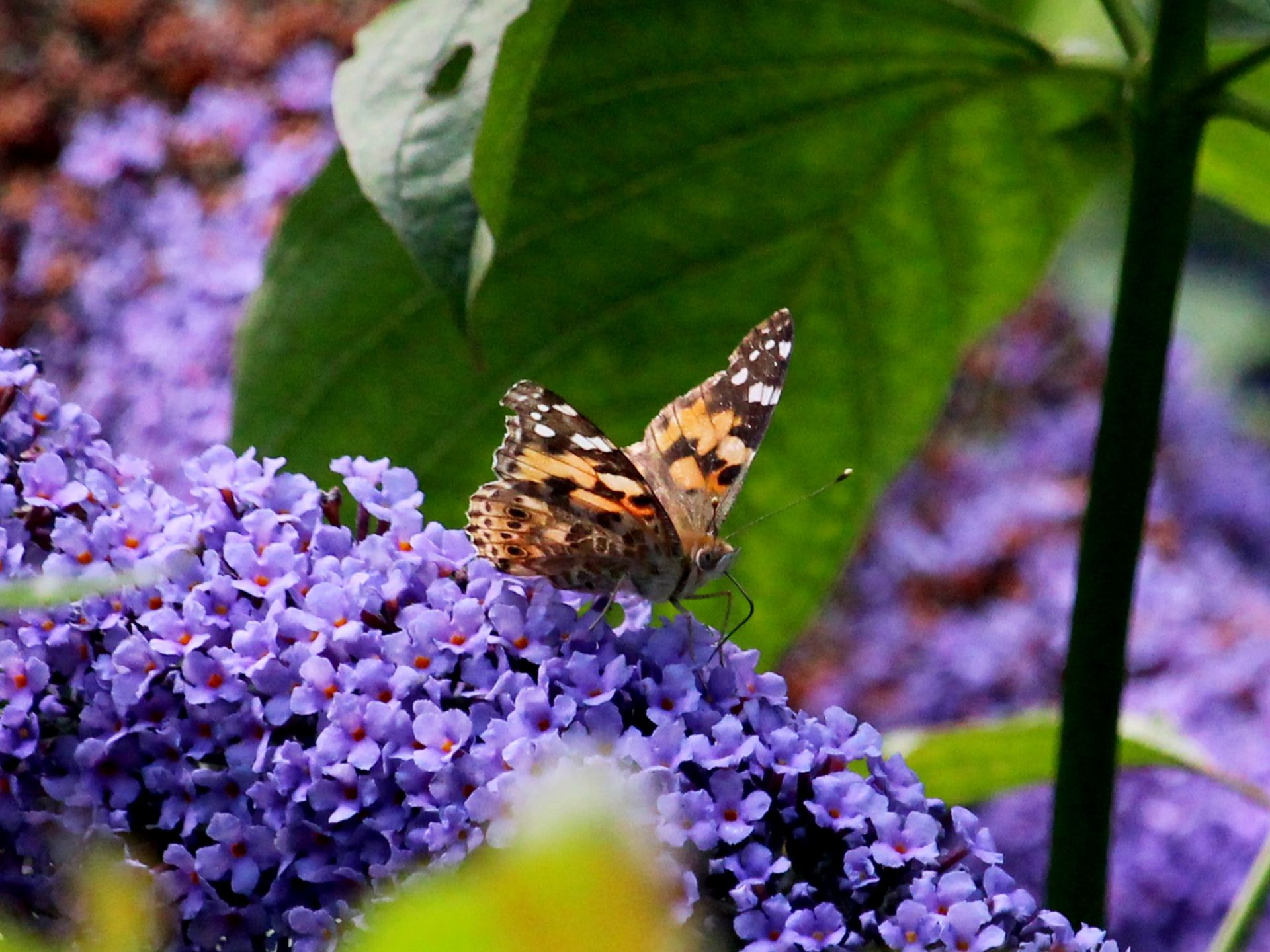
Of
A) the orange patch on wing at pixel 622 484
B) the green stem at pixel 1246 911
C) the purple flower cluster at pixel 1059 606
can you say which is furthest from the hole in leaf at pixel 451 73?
the purple flower cluster at pixel 1059 606

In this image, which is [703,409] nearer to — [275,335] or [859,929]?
[275,335]

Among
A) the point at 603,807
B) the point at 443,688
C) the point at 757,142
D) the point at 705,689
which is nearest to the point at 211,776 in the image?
the point at 443,688

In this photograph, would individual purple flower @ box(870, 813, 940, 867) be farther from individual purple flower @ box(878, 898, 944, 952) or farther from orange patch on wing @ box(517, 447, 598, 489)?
orange patch on wing @ box(517, 447, 598, 489)

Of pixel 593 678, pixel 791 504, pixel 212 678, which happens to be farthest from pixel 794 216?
pixel 212 678

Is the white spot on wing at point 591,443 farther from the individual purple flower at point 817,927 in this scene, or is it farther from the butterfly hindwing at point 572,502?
the individual purple flower at point 817,927

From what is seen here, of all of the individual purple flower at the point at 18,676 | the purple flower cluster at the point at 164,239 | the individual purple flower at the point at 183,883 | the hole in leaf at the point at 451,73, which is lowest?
the individual purple flower at the point at 183,883
